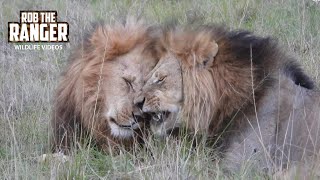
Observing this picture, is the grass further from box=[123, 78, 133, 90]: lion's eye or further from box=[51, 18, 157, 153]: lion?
box=[123, 78, 133, 90]: lion's eye

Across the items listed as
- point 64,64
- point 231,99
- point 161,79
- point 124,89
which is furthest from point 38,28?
point 231,99

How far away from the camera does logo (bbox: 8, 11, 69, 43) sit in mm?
5969

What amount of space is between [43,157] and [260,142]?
48.0 inches

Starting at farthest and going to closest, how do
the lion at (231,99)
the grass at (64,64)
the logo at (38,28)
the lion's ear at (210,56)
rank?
1. the logo at (38,28)
2. the lion's ear at (210,56)
3. the lion at (231,99)
4. the grass at (64,64)

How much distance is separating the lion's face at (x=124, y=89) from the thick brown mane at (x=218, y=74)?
189 mm

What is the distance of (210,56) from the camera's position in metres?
3.70

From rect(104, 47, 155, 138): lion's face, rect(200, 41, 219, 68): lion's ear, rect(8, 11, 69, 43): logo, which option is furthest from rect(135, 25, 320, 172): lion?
rect(8, 11, 69, 43): logo

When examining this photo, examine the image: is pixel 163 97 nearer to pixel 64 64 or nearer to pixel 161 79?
pixel 161 79

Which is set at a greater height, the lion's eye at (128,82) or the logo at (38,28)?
the logo at (38,28)

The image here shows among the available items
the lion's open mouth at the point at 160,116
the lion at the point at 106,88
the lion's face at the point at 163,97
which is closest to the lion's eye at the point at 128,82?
the lion at the point at 106,88

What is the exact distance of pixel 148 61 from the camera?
154 inches

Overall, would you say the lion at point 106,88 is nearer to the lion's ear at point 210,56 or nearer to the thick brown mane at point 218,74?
the thick brown mane at point 218,74

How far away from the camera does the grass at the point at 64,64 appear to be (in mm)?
3348

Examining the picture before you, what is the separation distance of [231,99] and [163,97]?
39 centimetres
